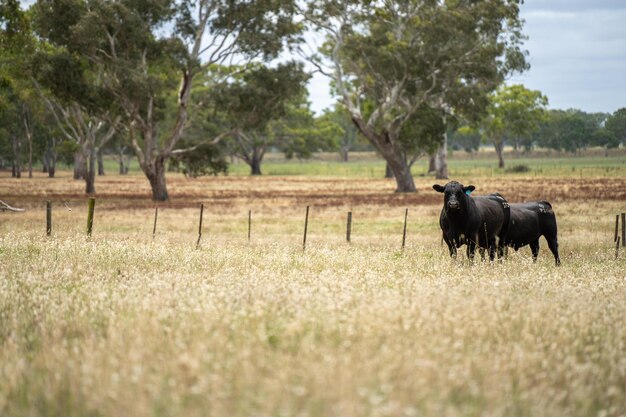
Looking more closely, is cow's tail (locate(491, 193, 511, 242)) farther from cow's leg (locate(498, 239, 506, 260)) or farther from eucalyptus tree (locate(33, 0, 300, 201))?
eucalyptus tree (locate(33, 0, 300, 201))

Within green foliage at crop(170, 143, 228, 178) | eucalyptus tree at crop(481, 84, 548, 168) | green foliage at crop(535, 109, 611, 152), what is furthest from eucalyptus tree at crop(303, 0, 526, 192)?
green foliage at crop(535, 109, 611, 152)

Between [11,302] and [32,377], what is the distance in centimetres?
339

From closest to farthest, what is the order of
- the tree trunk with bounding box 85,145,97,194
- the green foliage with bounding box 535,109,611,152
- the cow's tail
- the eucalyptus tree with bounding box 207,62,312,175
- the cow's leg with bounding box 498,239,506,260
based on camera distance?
the cow's leg with bounding box 498,239,506,260 → the cow's tail → the eucalyptus tree with bounding box 207,62,312,175 → the tree trunk with bounding box 85,145,97,194 → the green foliage with bounding box 535,109,611,152

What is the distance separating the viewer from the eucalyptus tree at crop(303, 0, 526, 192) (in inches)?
2093

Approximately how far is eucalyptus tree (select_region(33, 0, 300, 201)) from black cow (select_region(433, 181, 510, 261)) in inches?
1139

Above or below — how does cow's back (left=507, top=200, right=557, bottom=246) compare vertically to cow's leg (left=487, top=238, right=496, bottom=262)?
above

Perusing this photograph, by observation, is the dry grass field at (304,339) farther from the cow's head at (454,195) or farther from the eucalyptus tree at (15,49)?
the eucalyptus tree at (15,49)

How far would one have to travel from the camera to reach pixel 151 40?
44938 millimetres

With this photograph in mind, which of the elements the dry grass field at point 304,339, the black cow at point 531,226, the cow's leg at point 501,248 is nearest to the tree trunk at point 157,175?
the black cow at point 531,226

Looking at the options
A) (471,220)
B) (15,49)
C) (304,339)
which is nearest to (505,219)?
(471,220)

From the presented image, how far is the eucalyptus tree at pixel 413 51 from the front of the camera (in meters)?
53.2

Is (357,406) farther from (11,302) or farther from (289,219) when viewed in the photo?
(289,219)

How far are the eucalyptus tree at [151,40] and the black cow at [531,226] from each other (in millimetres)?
28720

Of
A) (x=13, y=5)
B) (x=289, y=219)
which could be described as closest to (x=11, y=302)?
(x=289, y=219)
